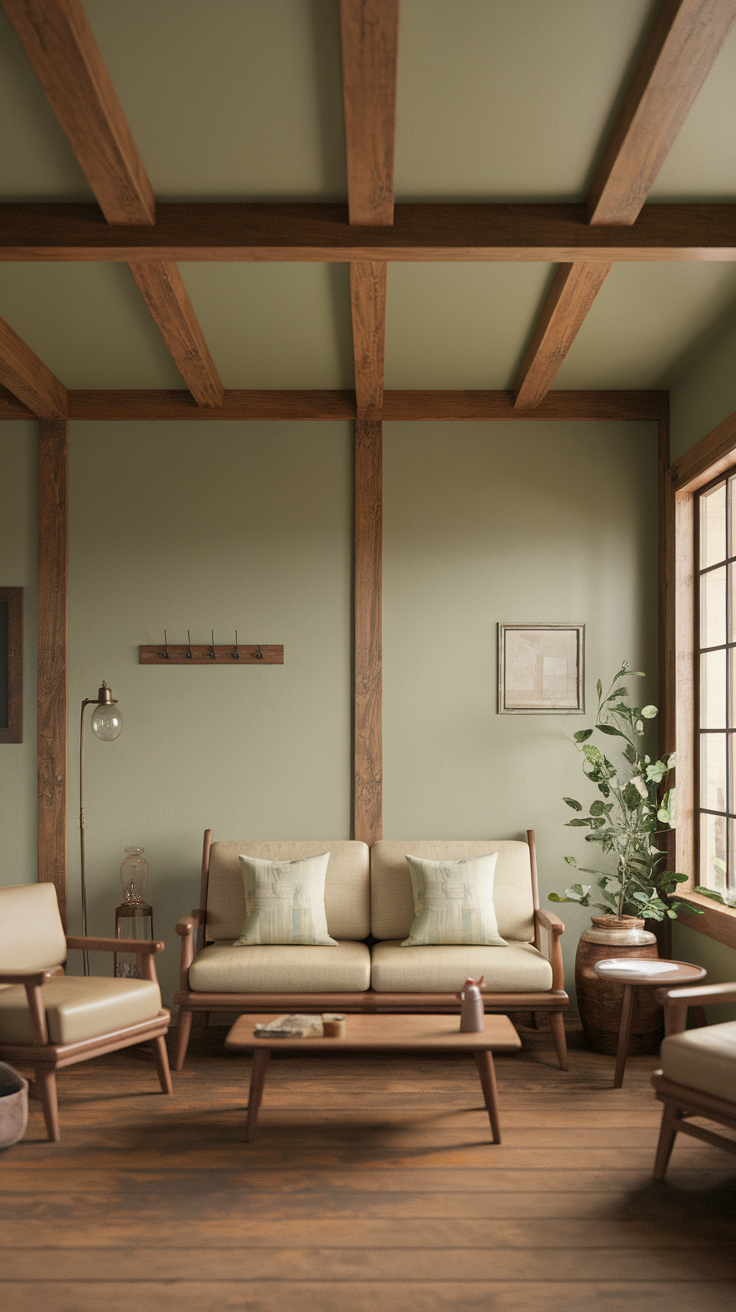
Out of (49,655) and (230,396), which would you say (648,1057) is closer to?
(49,655)

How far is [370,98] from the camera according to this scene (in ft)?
8.46

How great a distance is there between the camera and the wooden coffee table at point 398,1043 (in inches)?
Answer: 126

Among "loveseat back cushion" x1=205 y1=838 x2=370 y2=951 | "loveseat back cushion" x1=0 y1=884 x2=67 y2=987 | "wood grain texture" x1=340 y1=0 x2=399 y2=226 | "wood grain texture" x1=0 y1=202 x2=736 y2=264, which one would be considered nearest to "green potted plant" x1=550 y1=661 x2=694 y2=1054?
"loveseat back cushion" x1=205 y1=838 x2=370 y2=951

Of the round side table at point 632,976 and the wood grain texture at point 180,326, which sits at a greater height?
the wood grain texture at point 180,326

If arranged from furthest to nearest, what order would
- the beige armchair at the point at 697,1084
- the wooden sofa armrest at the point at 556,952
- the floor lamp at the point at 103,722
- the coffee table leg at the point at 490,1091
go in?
the floor lamp at the point at 103,722
the wooden sofa armrest at the point at 556,952
the coffee table leg at the point at 490,1091
the beige armchair at the point at 697,1084

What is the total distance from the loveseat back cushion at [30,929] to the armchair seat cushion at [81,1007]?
0.24m

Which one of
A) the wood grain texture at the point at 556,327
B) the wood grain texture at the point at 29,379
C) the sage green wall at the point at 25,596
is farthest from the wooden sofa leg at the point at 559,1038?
the wood grain texture at the point at 29,379

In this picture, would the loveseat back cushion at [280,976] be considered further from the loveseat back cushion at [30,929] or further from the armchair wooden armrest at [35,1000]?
the armchair wooden armrest at [35,1000]

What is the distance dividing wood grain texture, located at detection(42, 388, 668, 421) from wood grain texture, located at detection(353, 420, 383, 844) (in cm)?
19

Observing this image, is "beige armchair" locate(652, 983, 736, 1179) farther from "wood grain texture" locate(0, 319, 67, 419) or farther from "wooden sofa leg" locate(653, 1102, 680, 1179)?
"wood grain texture" locate(0, 319, 67, 419)

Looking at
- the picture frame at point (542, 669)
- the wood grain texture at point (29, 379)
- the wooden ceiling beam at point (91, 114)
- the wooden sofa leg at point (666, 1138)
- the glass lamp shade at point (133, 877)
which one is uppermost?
the wooden ceiling beam at point (91, 114)

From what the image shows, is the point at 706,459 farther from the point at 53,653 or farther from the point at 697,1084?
the point at 53,653

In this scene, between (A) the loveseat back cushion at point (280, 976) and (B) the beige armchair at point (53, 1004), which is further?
(A) the loveseat back cushion at point (280, 976)

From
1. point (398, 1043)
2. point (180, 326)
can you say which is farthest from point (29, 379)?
point (398, 1043)
